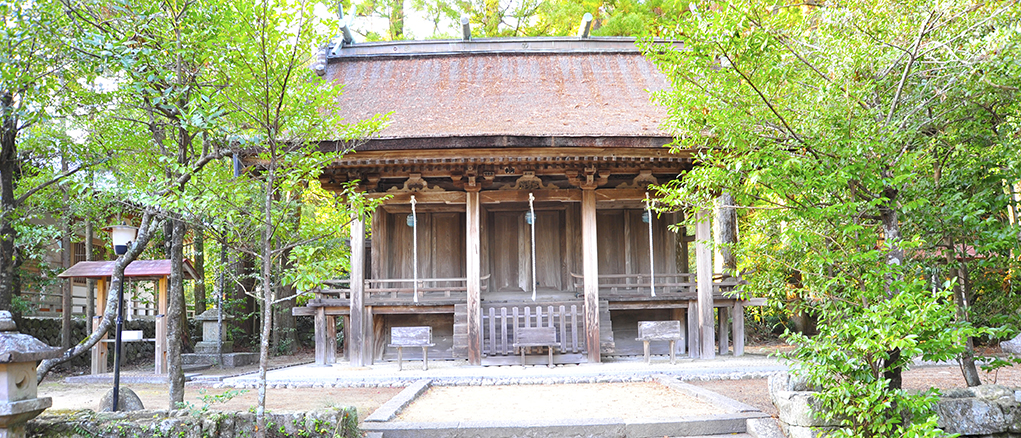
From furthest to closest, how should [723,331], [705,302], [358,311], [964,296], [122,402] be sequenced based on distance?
[723,331], [705,302], [358,311], [122,402], [964,296]

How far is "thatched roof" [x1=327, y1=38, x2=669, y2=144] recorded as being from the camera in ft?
32.3

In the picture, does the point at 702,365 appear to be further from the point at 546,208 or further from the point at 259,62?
the point at 259,62

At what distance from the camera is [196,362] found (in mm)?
12898

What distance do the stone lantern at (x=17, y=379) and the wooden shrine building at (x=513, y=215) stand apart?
5.17m

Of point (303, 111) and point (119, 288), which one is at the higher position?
point (303, 111)

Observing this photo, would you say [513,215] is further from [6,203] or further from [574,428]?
[6,203]

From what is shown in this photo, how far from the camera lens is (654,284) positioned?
10.4m

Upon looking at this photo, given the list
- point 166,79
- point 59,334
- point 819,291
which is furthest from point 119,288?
point 59,334

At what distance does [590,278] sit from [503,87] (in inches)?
174

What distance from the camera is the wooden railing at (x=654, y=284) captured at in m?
10.6

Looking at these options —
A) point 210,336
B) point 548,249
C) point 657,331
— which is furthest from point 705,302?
point 210,336

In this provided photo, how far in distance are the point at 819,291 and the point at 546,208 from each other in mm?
7785

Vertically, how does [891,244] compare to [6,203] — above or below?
below

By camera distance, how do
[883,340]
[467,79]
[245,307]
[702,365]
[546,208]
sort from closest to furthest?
[883,340] → [702,365] → [546,208] → [467,79] → [245,307]
